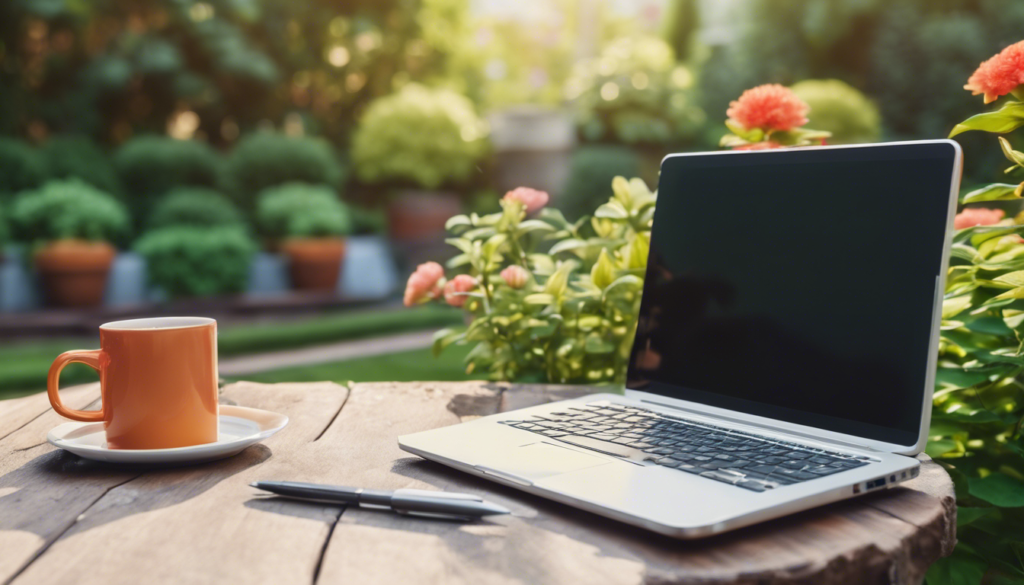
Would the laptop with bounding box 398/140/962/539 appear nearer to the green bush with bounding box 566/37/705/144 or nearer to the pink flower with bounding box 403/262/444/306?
the pink flower with bounding box 403/262/444/306

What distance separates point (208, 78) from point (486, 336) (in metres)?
8.46

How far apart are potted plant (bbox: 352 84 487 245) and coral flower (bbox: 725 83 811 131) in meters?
6.76

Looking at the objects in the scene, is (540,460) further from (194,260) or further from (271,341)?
(194,260)

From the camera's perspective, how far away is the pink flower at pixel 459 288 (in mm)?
1796

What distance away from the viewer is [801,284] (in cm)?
107

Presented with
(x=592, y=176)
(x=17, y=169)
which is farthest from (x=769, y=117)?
(x=17, y=169)

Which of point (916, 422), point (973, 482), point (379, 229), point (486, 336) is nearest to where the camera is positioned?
point (916, 422)

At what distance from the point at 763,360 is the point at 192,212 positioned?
6327mm

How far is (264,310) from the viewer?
252 inches

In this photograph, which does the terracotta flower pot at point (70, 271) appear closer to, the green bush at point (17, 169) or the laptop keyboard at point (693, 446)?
the green bush at point (17, 169)

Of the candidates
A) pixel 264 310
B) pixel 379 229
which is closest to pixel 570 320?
pixel 264 310

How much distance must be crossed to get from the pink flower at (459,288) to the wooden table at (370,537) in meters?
0.79

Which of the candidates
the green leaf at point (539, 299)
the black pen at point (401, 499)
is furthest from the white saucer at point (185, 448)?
the green leaf at point (539, 299)

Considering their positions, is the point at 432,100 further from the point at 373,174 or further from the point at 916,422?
the point at 916,422
